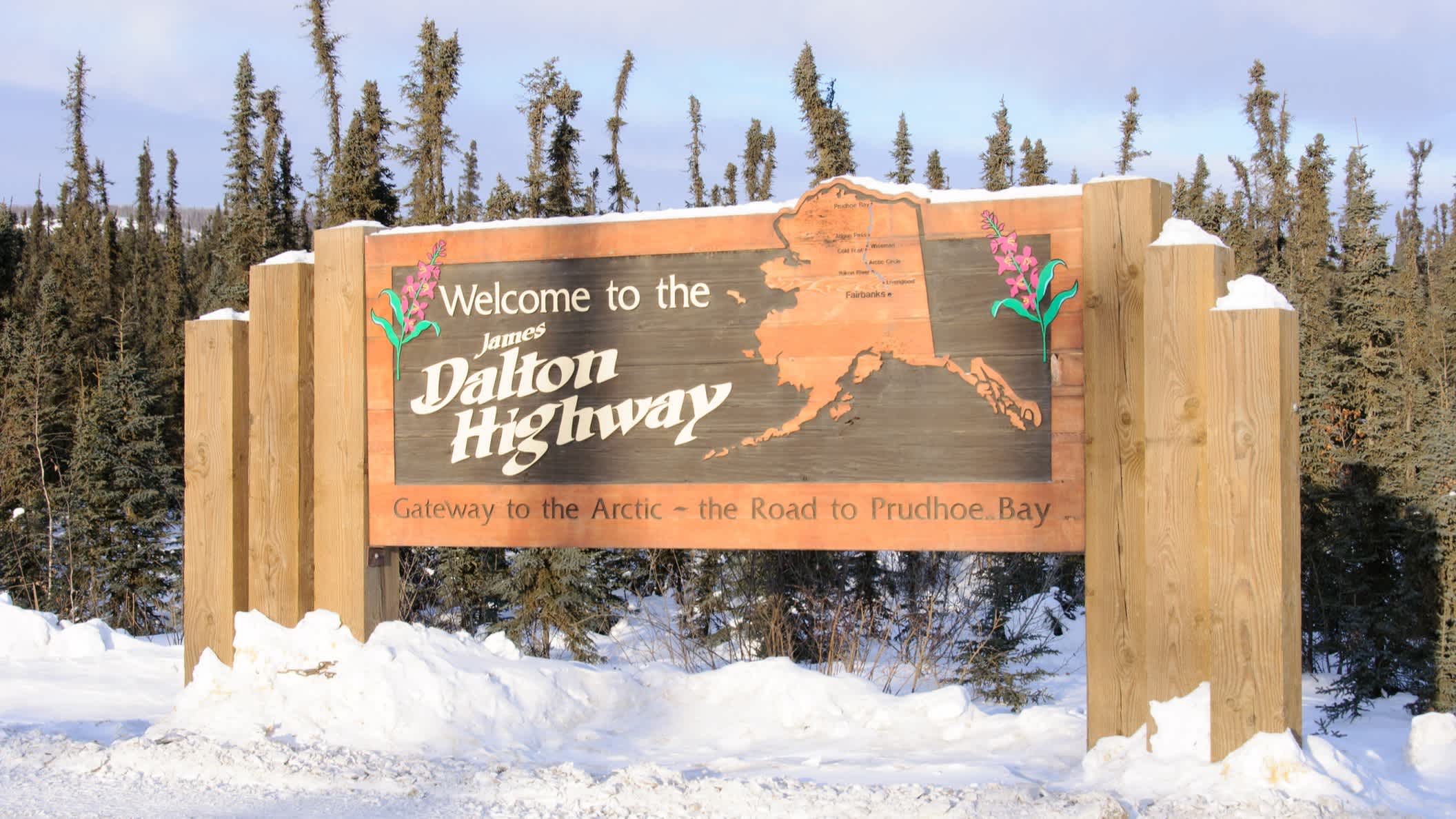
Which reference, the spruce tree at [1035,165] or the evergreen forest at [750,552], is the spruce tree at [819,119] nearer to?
the evergreen forest at [750,552]

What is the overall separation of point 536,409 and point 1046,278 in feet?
8.61

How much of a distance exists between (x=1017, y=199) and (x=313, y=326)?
3.74 meters

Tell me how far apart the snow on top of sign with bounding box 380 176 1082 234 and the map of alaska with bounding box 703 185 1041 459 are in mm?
61

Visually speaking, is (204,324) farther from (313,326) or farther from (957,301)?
(957,301)

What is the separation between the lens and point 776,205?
17.9 feet

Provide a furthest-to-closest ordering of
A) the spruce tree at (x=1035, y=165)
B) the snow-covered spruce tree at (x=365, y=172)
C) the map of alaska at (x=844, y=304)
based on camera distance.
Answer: the spruce tree at (x=1035, y=165) → the snow-covered spruce tree at (x=365, y=172) → the map of alaska at (x=844, y=304)

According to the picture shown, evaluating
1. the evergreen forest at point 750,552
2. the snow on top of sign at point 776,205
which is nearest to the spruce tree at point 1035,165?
the evergreen forest at point 750,552

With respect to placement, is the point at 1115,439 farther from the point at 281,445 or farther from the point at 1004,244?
the point at 281,445

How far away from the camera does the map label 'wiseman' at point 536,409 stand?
5.52 metres

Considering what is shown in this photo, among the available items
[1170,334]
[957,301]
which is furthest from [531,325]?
[1170,334]

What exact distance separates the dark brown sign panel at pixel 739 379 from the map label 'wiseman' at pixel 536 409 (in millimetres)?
11

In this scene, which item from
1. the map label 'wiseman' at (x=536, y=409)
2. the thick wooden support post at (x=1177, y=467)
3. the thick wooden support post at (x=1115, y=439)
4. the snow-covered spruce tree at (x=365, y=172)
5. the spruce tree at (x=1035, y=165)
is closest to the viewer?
the thick wooden support post at (x=1177, y=467)

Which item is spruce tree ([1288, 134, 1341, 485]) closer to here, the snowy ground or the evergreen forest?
the evergreen forest

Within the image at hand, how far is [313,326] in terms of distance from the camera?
595cm
